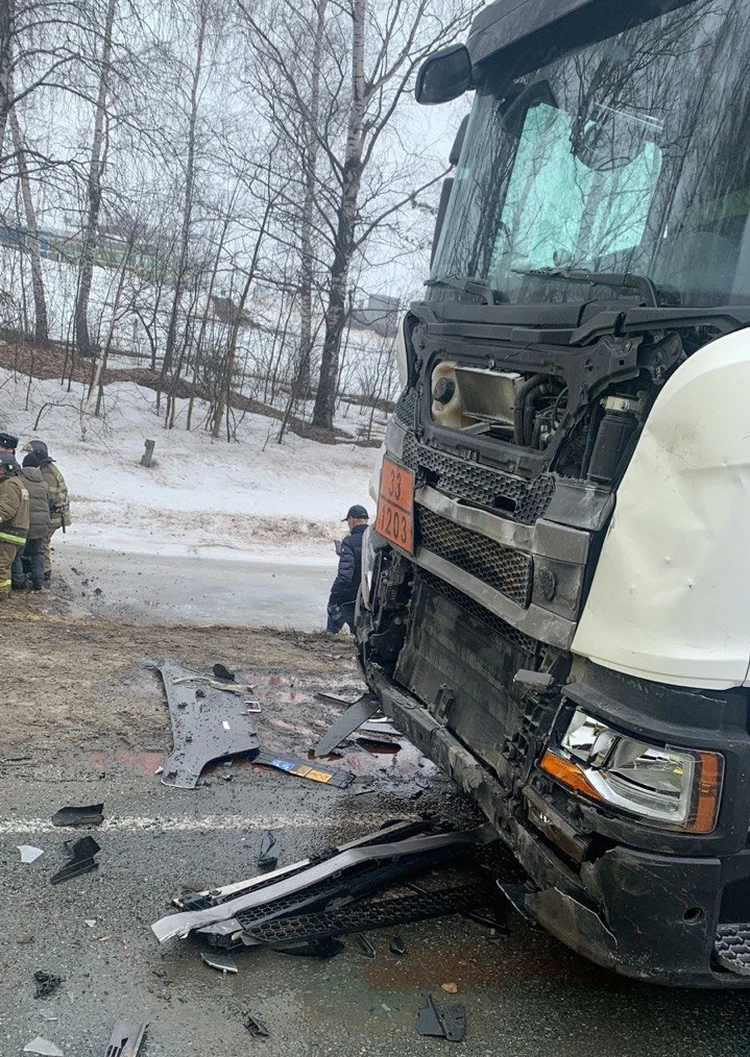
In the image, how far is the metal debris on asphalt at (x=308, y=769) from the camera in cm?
472

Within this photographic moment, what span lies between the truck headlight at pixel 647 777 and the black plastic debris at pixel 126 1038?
1.56 m

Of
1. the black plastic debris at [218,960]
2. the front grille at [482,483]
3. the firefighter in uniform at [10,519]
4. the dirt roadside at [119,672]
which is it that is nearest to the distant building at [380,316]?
the firefighter in uniform at [10,519]

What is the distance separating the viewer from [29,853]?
3.62 meters

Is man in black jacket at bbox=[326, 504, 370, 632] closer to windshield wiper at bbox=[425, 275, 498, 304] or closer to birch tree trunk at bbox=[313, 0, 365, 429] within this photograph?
windshield wiper at bbox=[425, 275, 498, 304]

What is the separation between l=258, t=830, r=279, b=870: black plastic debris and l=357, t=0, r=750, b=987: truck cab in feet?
2.69

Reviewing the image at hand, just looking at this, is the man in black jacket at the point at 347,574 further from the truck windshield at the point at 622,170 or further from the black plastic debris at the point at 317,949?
the black plastic debris at the point at 317,949

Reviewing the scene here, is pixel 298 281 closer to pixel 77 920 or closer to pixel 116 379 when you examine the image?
pixel 116 379

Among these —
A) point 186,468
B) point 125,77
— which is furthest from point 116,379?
point 125,77

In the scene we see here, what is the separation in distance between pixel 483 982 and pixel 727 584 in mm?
1813

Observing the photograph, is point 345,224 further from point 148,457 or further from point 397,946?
point 397,946

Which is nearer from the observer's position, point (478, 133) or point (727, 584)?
point (727, 584)

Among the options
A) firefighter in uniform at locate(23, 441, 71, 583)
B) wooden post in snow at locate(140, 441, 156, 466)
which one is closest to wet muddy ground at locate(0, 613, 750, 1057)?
firefighter in uniform at locate(23, 441, 71, 583)

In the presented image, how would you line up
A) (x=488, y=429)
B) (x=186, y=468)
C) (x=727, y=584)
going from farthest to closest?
(x=186, y=468)
(x=488, y=429)
(x=727, y=584)

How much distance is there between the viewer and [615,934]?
8.46 ft
